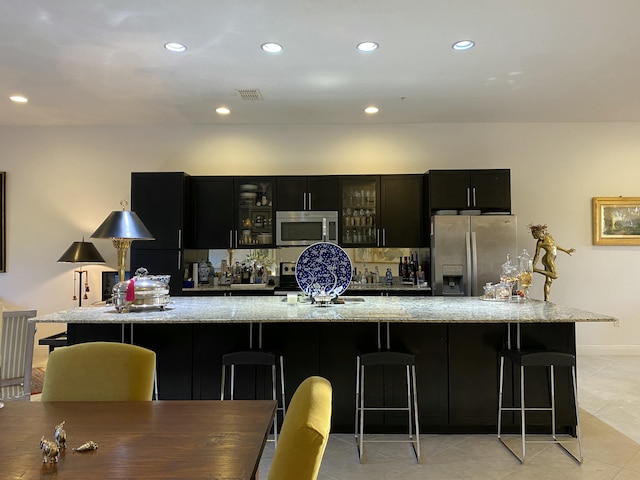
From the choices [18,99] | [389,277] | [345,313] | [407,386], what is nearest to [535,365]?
[407,386]

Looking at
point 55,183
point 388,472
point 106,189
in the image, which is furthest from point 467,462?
point 55,183

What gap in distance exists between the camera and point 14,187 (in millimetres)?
5566

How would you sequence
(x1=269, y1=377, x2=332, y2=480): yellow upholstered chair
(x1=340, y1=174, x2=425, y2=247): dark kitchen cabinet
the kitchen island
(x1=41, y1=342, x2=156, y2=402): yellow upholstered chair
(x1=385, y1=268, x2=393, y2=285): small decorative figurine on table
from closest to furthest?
(x1=269, y1=377, x2=332, y2=480): yellow upholstered chair → (x1=41, y1=342, x2=156, y2=402): yellow upholstered chair → the kitchen island → (x1=340, y1=174, x2=425, y2=247): dark kitchen cabinet → (x1=385, y1=268, x2=393, y2=285): small decorative figurine on table

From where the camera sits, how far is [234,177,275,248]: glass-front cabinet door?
5.37 m

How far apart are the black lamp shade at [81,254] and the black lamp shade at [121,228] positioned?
231 cm

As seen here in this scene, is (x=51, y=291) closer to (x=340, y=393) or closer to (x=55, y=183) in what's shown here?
(x=55, y=183)

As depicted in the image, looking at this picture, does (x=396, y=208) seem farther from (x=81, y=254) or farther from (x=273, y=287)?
(x=81, y=254)

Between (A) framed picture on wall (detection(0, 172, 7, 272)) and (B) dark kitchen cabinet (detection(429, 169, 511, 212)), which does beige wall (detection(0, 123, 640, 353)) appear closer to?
(A) framed picture on wall (detection(0, 172, 7, 272))

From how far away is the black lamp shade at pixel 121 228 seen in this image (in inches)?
115

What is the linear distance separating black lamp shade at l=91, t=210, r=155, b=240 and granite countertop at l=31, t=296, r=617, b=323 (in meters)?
0.51

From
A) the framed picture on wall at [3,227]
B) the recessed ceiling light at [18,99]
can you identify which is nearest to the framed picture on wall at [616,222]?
the recessed ceiling light at [18,99]

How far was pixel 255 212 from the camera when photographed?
5.43m

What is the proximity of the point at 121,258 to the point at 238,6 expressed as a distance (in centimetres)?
184

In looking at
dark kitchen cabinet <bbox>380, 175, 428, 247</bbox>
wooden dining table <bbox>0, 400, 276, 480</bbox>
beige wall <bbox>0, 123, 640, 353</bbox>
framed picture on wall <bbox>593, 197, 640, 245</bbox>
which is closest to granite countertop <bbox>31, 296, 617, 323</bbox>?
wooden dining table <bbox>0, 400, 276, 480</bbox>
